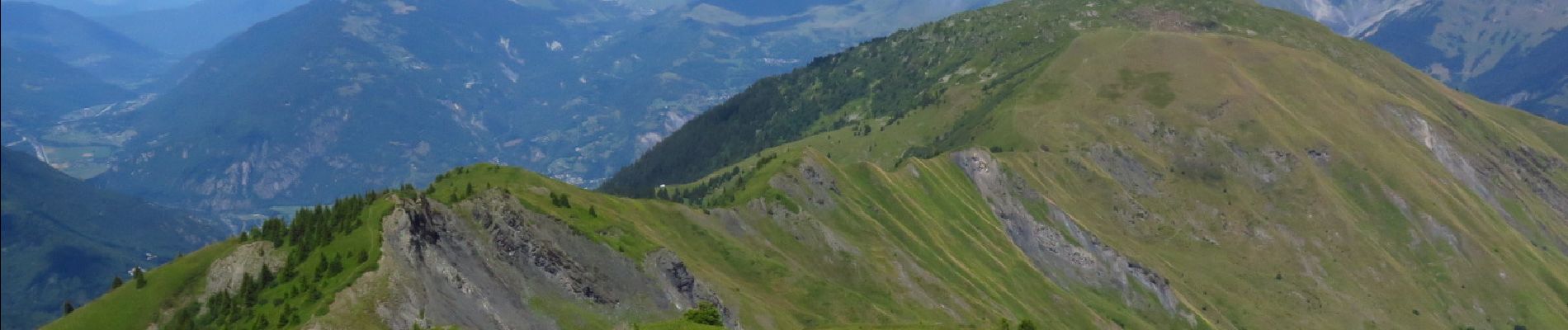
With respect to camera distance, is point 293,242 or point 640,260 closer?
point 293,242

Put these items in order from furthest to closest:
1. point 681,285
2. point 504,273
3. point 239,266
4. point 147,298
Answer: point 681,285, point 504,273, point 239,266, point 147,298

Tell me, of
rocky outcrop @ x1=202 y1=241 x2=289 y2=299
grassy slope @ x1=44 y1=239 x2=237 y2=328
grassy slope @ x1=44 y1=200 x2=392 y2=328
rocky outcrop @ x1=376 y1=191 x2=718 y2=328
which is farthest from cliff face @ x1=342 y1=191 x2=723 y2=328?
grassy slope @ x1=44 y1=239 x2=237 y2=328

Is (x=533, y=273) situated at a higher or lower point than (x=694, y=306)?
higher

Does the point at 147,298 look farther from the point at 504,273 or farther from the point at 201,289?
the point at 504,273

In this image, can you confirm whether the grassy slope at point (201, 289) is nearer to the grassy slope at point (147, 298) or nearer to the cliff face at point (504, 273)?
the grassy slope at point (147, 298)

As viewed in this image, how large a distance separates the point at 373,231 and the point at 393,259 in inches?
346

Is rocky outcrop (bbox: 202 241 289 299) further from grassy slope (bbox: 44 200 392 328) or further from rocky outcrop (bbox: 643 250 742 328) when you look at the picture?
rocky outcrop (bbox: 643 250 742 328)

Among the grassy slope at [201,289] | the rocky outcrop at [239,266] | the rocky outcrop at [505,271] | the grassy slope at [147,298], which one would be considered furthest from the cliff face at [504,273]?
the grassy slope at [147,298]

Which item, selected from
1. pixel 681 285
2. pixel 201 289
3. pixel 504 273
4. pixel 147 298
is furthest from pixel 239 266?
A: pixel 681 285

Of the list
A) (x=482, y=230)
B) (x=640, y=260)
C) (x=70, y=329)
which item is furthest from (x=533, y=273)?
(x=70, y=329)

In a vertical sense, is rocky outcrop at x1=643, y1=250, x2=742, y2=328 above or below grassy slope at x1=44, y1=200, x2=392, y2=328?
below

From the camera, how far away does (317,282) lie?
129 meters

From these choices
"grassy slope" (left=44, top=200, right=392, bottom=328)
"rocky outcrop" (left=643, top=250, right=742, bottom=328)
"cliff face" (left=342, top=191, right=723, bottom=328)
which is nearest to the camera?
"grassy slope" (left=44, top=200, right=392, bottom=328)

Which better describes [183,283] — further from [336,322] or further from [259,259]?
[336,322]
